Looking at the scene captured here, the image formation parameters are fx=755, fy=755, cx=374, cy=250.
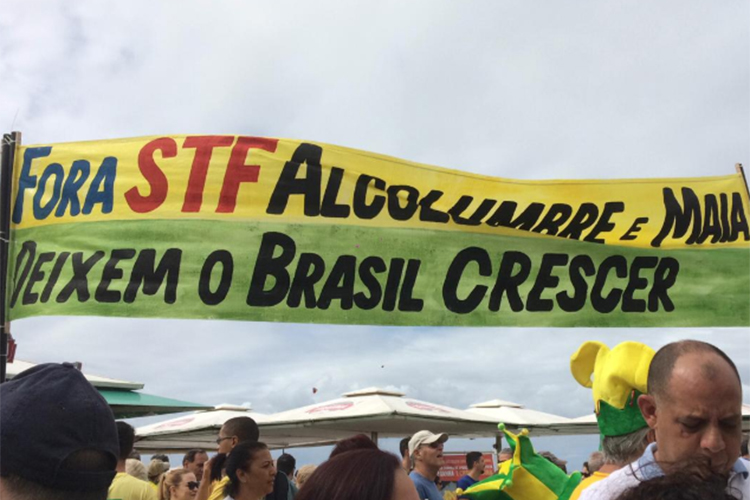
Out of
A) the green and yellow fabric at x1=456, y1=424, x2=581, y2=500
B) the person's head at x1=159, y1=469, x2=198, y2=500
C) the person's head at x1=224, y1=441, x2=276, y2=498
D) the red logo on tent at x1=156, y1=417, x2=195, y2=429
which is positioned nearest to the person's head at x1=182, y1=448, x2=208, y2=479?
the person's head at x1=159, y1=469, x2=198, y2=500

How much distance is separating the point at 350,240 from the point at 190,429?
11349mm

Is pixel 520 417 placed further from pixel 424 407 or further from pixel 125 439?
pixel 125 439

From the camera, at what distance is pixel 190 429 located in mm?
14680

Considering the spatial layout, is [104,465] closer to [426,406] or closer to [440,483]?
[440,483]

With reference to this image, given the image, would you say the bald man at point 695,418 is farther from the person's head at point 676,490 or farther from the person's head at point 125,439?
the person's head at point 125,439

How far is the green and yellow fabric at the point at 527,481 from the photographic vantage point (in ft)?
9.68

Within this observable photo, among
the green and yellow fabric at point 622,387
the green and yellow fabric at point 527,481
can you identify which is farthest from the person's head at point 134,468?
the green and yellow fabric at point 622,387

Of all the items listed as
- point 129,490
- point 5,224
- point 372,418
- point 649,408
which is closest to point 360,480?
point 649,408

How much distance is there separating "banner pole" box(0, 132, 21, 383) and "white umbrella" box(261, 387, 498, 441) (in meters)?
9.38

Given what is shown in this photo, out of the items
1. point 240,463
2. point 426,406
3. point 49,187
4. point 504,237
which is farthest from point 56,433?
point 426,406

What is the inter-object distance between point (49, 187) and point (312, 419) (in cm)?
943

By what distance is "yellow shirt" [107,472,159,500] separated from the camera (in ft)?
14.4

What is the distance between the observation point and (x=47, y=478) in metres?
1.40

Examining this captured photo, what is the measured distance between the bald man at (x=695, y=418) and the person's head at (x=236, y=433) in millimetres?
3083
